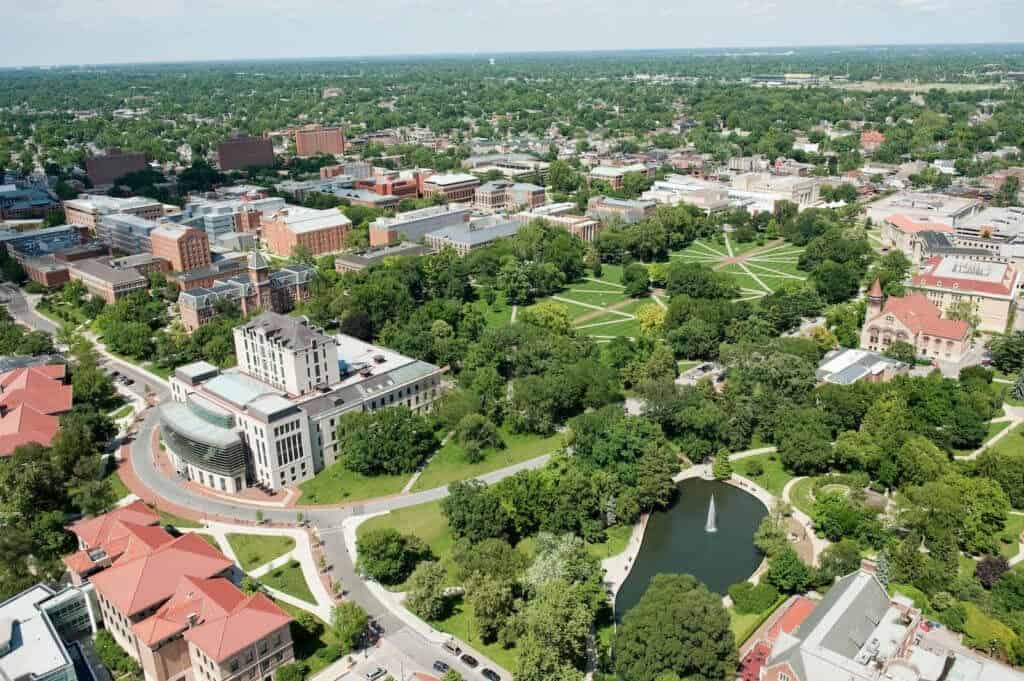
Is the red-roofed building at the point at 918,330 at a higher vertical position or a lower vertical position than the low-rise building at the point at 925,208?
lower

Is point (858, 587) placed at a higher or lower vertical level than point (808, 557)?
higher

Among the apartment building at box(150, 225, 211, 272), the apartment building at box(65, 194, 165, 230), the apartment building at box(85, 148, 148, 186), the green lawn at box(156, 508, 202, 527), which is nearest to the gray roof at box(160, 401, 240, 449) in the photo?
the green lawn at box(156, 508, 202, 527)

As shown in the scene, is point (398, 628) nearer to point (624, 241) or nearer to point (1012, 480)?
point (1012, 480)

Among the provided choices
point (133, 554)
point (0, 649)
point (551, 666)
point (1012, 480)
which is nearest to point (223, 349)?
point (133, 554)

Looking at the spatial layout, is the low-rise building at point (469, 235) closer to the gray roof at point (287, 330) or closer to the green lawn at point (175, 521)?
the gray roof at point (287, 330)

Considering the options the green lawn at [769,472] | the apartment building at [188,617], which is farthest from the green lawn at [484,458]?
the apartment building at [188,617]
